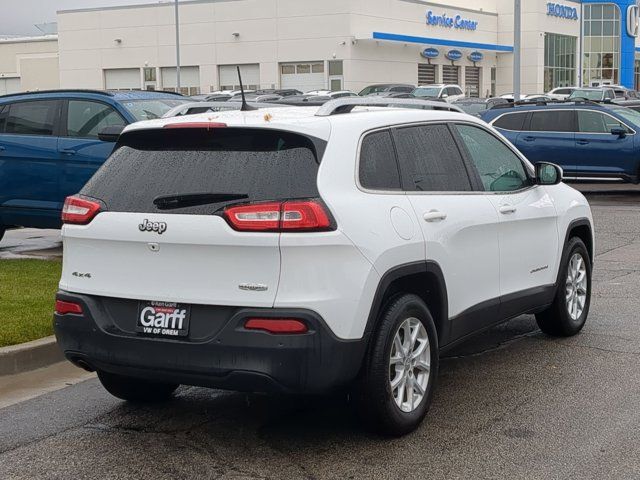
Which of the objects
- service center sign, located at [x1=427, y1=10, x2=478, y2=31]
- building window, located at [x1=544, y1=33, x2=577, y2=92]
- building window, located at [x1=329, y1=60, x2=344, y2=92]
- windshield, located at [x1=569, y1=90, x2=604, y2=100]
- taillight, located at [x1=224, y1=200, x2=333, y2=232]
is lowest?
taillight, located at [x1=224, y1=200, x2=333, y2=232]

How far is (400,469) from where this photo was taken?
5.12m

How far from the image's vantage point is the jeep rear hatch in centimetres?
502

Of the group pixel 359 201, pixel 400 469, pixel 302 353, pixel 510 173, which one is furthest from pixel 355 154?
pixel 510 173

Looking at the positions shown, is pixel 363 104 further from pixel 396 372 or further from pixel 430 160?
pixel 396 372

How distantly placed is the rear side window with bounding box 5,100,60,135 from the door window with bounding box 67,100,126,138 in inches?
8.9

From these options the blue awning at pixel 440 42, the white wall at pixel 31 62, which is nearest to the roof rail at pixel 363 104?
the blue awning at pixel 440 42

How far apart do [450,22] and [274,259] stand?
66.3 m

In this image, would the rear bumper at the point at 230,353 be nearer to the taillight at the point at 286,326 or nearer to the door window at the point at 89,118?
the taillight at the point at 286,326

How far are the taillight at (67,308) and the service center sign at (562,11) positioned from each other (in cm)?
7411

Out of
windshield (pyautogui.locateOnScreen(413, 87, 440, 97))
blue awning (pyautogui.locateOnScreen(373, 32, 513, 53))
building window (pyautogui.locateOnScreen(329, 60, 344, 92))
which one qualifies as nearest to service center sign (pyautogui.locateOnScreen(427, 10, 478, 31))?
blue awning (pyautogui.locateOnScreen(373, 32, 513, 53))

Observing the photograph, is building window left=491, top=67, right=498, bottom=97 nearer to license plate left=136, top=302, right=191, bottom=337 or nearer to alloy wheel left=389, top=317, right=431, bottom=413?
alloy wheel left=389, top=317, right=431, bottom=413

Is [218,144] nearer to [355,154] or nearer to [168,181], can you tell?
[168,181]

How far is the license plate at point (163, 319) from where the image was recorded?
5160 mm

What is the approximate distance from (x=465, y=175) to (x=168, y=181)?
205 centimetres
